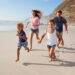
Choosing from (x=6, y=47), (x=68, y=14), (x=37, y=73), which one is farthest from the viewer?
(x=68, y=14)

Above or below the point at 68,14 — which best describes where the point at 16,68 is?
below

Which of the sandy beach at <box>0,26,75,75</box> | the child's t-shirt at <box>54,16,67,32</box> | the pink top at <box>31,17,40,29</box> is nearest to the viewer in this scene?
the sandy beach at <box>0,26,75,75</box>

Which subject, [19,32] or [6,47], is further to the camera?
[6,47]

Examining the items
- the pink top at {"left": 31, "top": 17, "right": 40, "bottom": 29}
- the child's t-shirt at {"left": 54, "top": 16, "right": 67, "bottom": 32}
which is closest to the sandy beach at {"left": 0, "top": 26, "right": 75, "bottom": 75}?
the child's t-shirt at {"left": 54, "top": 16, "right": 67, "bottom": 32}

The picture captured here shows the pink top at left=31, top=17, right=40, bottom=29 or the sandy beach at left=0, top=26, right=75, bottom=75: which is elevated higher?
the pink top at left=31, top=17, right=40, bottom=29

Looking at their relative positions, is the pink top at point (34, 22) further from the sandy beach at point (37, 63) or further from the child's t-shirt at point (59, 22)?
the sandy beach at point (37, 63)

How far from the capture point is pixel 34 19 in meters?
12.2

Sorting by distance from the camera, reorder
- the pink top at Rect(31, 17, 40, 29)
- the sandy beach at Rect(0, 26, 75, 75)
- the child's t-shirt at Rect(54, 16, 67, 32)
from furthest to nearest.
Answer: the child's t-shirt at Rect(54, 16, 67, 32) → the pink top at Rect(31, 17, 40, 29) → the sandy beach at Rect(0, 26, 75, 75)

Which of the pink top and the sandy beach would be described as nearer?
the sandy beach

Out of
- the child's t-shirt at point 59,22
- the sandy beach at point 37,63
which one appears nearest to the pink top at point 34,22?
the child's t-shirt at point 59,22

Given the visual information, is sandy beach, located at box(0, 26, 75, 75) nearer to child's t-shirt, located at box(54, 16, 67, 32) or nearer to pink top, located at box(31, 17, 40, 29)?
child's t-shirt, located at box(54, 16, 67, 32)

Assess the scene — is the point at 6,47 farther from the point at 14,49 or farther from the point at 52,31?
the point at 52,31

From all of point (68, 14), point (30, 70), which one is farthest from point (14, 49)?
point (68, 14)

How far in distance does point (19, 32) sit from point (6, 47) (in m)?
3.10
